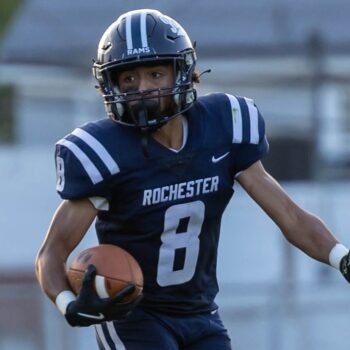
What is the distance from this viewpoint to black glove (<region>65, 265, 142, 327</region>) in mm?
4527

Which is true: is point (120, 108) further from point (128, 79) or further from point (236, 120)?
point (236, 120)

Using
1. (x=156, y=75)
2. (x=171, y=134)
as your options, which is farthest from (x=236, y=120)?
(x=156, y=75)

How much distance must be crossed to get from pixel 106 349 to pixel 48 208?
4.99 m

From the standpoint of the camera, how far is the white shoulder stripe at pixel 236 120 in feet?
16.3

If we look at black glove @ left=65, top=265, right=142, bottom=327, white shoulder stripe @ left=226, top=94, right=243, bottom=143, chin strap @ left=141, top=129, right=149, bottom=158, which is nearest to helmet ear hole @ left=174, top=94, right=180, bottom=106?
chin strap @ left=141, top=129, right=149, bottom=158

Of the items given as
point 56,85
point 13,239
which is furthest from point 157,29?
point 56,85

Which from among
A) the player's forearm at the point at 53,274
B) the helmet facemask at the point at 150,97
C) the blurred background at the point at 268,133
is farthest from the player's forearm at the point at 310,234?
the blurred background at the point at 268,133

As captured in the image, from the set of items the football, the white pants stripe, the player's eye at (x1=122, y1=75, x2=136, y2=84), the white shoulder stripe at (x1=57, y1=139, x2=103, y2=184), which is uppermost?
the player's eye at (x1=122, y1=75, x2=136, y2=84)

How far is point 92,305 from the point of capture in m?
4.53

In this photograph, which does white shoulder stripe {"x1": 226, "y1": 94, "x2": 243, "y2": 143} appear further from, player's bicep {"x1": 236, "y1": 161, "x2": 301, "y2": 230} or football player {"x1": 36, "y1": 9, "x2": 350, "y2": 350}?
player's bicep {"x1": 236, "y1": 161, "x2": 301, "y2": 230}

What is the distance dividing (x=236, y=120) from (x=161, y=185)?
0.39 m

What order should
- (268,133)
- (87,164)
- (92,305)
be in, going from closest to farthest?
(92,305)
(87,164)
(268,133)

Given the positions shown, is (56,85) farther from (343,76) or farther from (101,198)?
(101,198)

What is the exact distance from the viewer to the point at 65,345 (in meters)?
8.49
